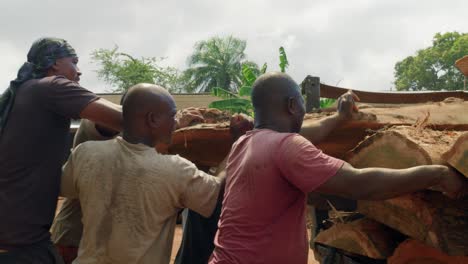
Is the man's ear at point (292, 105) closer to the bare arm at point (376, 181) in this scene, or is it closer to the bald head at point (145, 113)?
the bare arm at point (376, 181)

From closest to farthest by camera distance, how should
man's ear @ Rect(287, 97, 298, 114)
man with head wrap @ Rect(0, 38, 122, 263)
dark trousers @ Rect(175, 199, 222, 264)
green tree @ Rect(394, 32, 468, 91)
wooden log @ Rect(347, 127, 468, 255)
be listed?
man's ear @ Rect(287, 97, 298, 114)
wooden log @ Rect(347, 127, 468, 255)
man with head wrap @ Rect(0, 38, 122, 263)
dark trousers @ Rect(175, 199, 222, 264)
green tree @ Rect(394, 32, 468, 91)

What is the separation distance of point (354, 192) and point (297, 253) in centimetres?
34

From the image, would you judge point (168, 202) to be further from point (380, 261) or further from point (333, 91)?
point (333, 91)

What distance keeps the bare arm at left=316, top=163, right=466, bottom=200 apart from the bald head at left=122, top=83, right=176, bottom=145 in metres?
0.83

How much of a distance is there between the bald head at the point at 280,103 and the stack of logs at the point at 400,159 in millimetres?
532

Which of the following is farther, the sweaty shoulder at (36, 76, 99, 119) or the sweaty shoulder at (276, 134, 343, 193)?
the sweaty shoulder at (36, 76, 99, 119)

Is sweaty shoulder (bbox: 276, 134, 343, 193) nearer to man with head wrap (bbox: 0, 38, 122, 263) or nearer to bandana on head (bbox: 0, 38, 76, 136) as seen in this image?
man with head wrap (bbox: 0, 38, 122, 263)

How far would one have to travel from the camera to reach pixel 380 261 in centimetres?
324

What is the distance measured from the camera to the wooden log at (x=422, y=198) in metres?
2.28

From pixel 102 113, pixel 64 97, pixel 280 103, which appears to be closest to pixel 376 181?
pixel 280 103

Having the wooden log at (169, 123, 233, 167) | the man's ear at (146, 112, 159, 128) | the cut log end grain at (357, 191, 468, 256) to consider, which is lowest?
the cut log end grain at (357, 191, 468, 256)

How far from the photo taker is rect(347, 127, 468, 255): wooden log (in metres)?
2.28

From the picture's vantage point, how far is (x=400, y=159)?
2354 millimetres

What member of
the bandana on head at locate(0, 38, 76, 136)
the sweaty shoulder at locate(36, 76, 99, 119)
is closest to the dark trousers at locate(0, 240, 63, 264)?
the sweaty shoulder at locate(36, 76, 99, 119)
